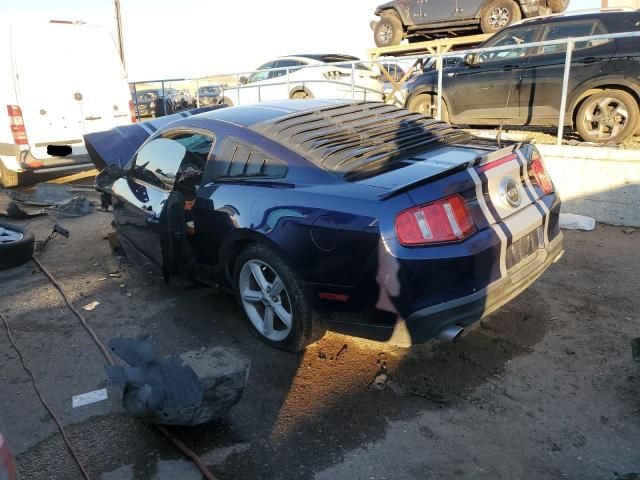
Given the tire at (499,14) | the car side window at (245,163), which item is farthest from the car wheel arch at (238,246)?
the tire at (499,14)

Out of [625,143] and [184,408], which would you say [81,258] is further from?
[625,143]

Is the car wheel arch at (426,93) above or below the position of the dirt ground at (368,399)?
above

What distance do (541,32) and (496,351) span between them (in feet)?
19.6

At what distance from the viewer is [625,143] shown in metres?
6.59

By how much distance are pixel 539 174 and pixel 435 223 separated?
4.01ft

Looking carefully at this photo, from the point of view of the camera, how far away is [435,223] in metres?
2.65

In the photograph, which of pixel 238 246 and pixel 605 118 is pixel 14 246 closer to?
pixel 238 246

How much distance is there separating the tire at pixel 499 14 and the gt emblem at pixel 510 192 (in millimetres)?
8576

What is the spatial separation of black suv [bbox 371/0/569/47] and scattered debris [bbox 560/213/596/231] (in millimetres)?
6089

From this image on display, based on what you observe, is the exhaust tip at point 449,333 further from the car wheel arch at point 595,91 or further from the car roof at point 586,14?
the car roof at point 586,14

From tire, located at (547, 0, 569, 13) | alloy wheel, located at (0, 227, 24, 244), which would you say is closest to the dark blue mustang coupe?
alloy wheel, located at (0, 227, 24, 244)

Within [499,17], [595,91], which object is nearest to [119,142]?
[595,91]

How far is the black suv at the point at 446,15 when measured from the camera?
1026cm

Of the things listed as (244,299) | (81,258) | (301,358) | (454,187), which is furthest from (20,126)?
(454,187)
